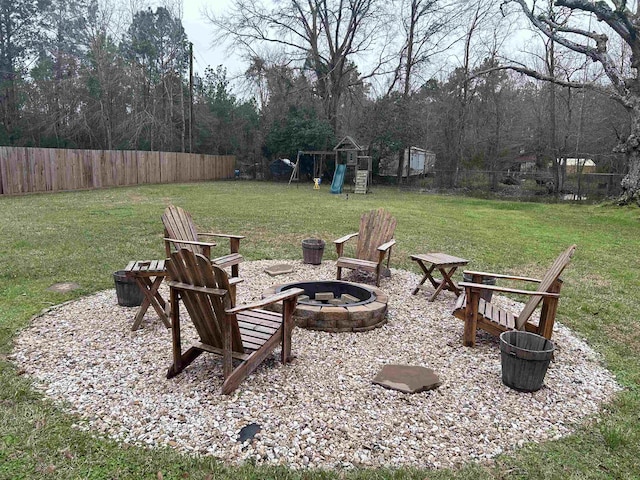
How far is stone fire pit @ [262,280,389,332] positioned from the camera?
360cm

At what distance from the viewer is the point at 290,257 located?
21.3 ft

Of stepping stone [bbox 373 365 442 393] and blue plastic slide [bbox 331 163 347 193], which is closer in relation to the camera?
stepping stone [bbox 373 365 442 393]

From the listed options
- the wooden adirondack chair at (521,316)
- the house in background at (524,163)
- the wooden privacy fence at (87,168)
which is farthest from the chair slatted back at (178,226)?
the house in background at (524,163)

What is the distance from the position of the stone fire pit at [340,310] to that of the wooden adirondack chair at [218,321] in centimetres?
65

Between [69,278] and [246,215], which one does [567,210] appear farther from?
[69,278]

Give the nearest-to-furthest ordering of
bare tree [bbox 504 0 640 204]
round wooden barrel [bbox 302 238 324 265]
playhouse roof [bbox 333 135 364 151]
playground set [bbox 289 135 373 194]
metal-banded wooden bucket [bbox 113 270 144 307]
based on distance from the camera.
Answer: metal-banded wooden bucket [bbox 113 270 144 307]
round wooden barrel [bbox 302 238 324 265]
bare tree [bbox 504 0 640 204]
playground set [bbox 289 135 373 194]
playhouse roof [bbox 333 135 364 151]

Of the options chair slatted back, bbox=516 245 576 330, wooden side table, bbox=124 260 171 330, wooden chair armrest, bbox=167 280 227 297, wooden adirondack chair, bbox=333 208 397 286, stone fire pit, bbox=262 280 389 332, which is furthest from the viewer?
wooden adirondack chair, bbox=333 208 397 286

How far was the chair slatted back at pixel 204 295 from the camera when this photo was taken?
2.38 metres

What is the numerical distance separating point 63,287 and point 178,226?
1.53 metres

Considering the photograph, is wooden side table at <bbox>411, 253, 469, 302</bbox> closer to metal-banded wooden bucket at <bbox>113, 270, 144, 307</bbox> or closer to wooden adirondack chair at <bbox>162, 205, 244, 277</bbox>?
wooden adirondack chair at <bbox>162, 205, 244, 277</bbox>

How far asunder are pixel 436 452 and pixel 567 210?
15.0 metres

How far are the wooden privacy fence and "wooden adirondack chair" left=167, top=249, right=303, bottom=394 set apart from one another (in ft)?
44.7

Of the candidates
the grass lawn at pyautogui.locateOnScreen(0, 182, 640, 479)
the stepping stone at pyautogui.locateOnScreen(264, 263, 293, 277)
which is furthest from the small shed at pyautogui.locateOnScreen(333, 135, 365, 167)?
the stepping stone at pyautogui.locateOnScreen(264, 263, 293, 277)

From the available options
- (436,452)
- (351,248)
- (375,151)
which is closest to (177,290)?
(436,452)
